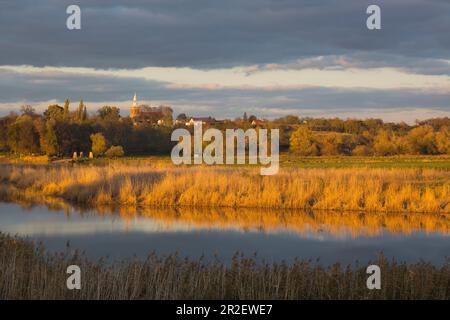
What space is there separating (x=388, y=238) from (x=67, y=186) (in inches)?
541

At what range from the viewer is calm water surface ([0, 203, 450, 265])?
46.5 feet

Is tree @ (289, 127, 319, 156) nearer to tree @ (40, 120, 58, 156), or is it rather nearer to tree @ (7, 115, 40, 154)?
tree @ (40, 120, 58, 156)

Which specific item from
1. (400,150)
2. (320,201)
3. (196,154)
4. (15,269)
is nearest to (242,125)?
(400,150)

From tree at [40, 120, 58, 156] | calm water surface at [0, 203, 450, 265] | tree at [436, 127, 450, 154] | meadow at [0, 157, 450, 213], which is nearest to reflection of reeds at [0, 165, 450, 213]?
meadow at [0, 157, 450, 213]

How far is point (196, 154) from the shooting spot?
154ft

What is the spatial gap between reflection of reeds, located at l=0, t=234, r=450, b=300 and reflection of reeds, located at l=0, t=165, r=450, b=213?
1159 centimetres

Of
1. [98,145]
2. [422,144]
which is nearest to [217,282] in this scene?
[98,145]

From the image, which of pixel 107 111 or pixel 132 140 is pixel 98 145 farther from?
pixel 107 111

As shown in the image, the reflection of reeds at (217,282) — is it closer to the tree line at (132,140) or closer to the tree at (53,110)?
the tree line at (132,140)

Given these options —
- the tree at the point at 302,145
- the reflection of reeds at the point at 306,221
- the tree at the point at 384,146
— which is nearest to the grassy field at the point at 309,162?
the tree at the point at 302,145

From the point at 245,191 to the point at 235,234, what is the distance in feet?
15.7

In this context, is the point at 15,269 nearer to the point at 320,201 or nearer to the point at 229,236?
the point at 229,236

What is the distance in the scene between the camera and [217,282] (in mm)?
8117
